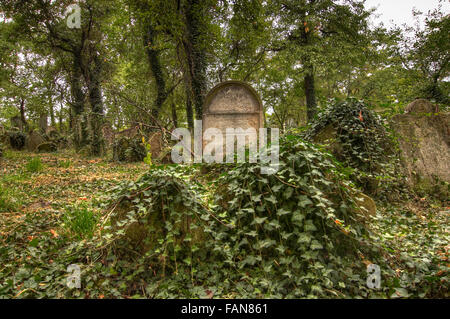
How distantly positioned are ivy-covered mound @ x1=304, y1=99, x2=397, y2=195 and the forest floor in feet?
1.90

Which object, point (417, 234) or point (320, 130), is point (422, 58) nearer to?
point (320, 130)

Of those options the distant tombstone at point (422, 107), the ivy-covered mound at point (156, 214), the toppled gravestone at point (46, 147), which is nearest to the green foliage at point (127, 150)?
the toppled gravestone at point (46, 147)

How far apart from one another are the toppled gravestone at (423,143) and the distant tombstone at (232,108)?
3.30 meters

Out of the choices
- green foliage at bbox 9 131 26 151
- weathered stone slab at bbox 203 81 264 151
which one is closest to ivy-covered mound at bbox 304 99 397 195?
weathered stone slab at bbox 203 81 264 151

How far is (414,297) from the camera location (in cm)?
176

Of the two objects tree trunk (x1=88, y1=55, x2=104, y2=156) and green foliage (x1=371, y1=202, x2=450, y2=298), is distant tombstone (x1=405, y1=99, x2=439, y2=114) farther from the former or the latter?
tree trunk (x1=88, y1=55, x2=104, y2=156)

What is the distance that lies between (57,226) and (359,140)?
4540 millimetres

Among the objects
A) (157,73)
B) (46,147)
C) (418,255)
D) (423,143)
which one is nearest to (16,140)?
(46,147)

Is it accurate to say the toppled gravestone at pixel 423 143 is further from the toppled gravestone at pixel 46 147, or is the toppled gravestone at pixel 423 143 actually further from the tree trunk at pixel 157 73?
the toppled gravestone at pixel 46 147

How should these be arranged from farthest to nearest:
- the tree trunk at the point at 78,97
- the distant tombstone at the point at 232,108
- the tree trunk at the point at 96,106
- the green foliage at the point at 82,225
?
the tree trunk at the point at 78,97 → the tree trunk at the point at 96,106 → the distant tombstone at the point at 232,108 → the green foliage at the point at 82,225

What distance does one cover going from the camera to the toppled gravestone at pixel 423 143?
440cm

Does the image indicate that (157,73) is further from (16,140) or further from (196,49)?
(16,140)

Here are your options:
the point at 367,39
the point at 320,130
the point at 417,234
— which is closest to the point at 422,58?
the point at 367,39

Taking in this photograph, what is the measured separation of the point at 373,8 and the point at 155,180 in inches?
611
